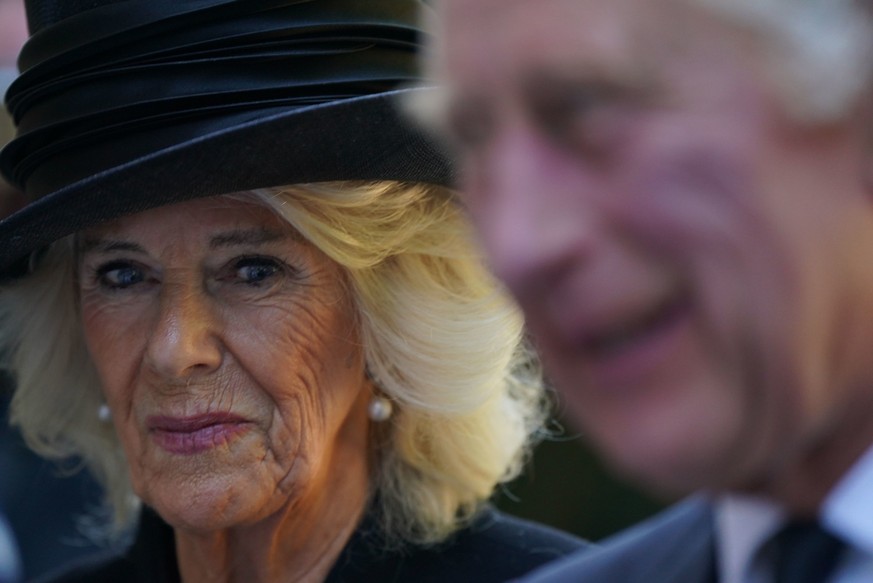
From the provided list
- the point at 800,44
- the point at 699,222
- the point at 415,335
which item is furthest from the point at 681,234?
the point at 415,335

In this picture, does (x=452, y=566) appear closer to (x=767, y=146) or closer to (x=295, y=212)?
(x=295, y=212)

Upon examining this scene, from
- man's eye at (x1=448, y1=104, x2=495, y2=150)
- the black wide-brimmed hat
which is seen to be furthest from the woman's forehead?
man's eye at (x1=448, y1=104, x2=495, y2=150)

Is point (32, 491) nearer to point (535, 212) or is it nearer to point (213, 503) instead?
point (213, 503)

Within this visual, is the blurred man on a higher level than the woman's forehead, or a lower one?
lower

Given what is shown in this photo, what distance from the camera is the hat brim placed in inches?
105

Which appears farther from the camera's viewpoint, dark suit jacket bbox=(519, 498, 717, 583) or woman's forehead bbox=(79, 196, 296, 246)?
woman's forehead bbox=(79, 196, 296, 246)

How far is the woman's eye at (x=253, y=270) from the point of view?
9.53 ft

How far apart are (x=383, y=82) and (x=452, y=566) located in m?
1.13

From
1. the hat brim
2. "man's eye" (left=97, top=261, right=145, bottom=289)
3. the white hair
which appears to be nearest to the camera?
the white hair

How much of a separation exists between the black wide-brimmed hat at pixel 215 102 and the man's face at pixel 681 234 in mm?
1306

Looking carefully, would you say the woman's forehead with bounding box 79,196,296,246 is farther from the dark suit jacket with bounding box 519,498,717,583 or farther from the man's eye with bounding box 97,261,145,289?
the dark suit jacket with bounding box 519,498,717,583

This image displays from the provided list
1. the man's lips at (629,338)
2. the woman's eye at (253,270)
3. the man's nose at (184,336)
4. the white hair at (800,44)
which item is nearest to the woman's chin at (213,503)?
the man's nose at (184,336)

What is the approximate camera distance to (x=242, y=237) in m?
2.87

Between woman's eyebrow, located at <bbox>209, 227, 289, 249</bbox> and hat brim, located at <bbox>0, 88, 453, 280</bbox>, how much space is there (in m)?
0.14
